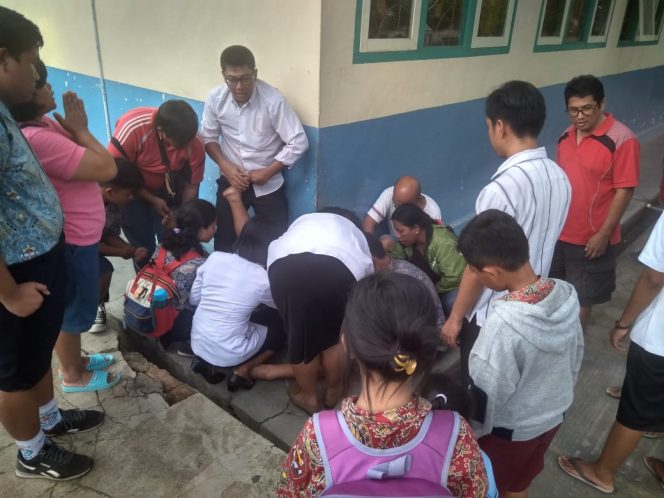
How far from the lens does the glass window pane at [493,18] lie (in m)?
4.03

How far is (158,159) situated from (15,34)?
1547 mm

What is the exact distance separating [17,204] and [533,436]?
6.15ft

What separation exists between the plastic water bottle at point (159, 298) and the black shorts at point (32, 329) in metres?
0.81

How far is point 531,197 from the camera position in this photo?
5.99 ft

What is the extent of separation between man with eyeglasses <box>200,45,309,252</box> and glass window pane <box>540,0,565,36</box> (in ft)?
11.4

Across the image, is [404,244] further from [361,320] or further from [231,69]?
[361,320]

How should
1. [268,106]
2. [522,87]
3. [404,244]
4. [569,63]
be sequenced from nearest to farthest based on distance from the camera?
[522,87]
[268,106]
[404,244]
[569,63]

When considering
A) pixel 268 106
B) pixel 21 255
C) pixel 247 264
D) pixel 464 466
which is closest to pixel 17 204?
pixel 21 255

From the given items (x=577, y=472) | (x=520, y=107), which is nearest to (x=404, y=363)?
(x=520, y=107)

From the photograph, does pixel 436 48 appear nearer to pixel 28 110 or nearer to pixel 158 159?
pixel 158 159

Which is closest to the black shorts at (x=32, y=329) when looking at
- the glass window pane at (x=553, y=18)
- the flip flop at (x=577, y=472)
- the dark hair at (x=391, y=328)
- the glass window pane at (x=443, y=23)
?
the dark hair at (x=391, y=328)

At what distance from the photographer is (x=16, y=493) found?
6.28ft

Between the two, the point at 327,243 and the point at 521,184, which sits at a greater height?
the point at 521,184

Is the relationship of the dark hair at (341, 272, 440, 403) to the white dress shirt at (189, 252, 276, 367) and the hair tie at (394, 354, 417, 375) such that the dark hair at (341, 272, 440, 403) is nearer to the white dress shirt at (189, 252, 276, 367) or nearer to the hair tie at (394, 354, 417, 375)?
the hair tie at (394, 354, 417, 375)
